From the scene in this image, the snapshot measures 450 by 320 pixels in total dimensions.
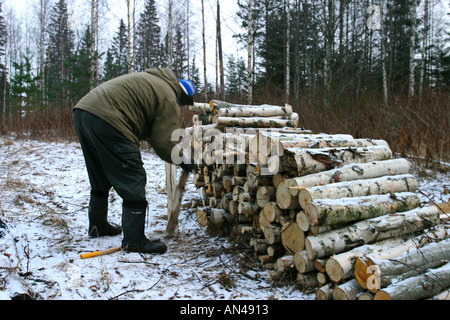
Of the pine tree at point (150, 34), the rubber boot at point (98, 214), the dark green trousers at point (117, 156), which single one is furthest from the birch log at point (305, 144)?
the pine tree at point (150, 34)

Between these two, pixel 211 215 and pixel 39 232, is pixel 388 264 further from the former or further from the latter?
pixel 39 232

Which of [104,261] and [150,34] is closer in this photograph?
[104,261]

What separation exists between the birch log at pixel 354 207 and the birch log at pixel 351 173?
0.82 ft

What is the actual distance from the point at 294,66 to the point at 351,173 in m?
16.9

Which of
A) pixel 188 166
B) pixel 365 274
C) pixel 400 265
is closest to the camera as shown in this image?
pixel 365 274

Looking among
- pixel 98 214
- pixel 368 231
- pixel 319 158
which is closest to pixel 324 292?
pixel 368 231

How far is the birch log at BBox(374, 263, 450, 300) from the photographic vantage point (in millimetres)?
2047

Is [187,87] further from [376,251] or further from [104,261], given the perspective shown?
[376,251]

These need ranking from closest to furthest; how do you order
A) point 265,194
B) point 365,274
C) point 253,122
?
point 365,274
point 265,194
point 253,122

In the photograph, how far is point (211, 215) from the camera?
3.85 meters

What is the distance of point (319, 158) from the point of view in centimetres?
291

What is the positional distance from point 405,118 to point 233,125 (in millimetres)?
4346

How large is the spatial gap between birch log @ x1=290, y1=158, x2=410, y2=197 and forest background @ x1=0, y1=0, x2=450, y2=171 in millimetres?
3013

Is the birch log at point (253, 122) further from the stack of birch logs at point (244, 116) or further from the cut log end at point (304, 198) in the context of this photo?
the cut log end at point (304, 198)
